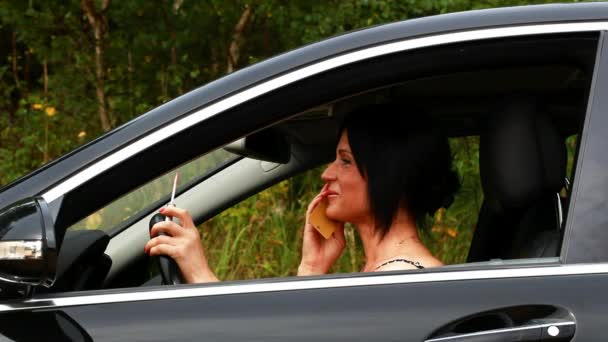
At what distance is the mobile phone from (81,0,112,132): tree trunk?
491 centimetres

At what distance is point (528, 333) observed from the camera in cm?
217

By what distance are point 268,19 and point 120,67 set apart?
100 cm

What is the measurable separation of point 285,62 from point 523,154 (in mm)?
577

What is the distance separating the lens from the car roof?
88.5 inches

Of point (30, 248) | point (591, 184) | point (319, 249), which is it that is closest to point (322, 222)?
point (319, 249)

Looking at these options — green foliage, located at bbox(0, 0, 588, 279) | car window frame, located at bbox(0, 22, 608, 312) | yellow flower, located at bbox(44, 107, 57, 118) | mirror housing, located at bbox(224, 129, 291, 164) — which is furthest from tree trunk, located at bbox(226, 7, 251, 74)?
car window frame, located at bbox(0, 22, 608, 312)

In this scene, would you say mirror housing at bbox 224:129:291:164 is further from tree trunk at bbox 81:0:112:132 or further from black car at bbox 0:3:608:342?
tree trunk at bbox 81:0:112:132

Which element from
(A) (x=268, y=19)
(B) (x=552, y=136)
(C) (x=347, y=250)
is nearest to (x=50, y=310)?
(B) (x=552, y=136)

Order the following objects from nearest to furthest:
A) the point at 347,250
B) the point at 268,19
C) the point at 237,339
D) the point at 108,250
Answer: the point at 237,339
the point at 108,250
the point at 347,250
the point at 268,19

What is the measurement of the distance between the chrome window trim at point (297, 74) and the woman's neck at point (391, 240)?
0.56m

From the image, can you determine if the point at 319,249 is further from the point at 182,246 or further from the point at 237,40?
the point at 237,40

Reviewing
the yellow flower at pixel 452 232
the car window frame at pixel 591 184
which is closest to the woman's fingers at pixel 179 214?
the car window frame at pixel 591 184

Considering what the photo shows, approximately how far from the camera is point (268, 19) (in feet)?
26.5

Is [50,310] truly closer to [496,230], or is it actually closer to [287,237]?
[496,230]
